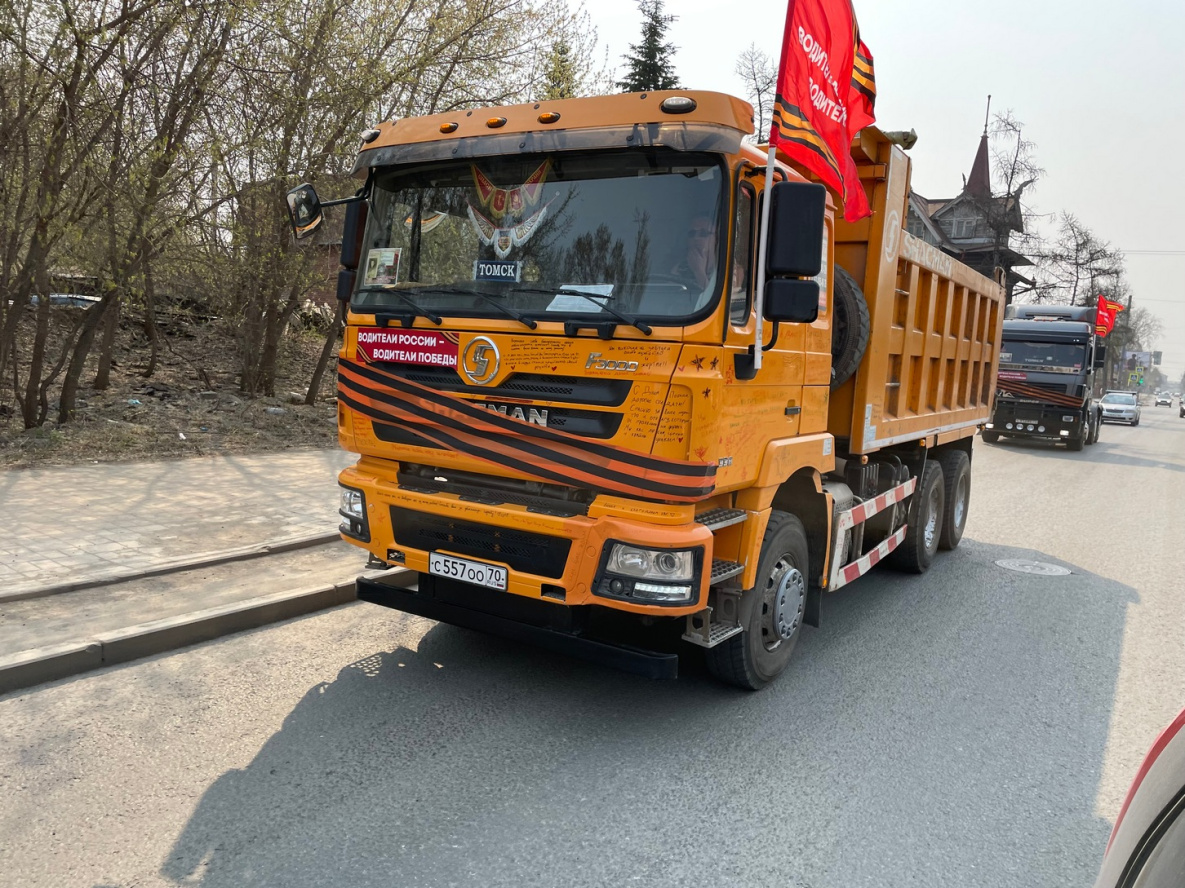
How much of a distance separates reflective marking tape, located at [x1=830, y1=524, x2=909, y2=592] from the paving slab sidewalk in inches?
160

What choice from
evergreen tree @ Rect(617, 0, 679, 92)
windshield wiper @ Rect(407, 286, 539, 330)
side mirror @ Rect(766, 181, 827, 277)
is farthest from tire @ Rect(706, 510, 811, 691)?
evergreen tree @ Rect(617, 0, 679, 92)

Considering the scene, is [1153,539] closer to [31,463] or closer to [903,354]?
[903,354]

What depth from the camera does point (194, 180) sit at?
1027 centimetres

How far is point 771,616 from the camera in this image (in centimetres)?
452

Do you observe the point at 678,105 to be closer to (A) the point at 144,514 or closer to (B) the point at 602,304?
(B) the point at 602,304

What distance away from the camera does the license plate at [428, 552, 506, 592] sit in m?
3.99

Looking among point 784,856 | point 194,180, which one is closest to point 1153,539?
point 784,856

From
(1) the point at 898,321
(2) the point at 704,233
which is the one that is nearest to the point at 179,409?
(1) the point at 898,321

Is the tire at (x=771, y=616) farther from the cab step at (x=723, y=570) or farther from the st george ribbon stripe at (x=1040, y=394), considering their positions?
the st george ribbon stripe at (x=1040, y=394)

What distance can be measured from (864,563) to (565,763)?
297 centimetres

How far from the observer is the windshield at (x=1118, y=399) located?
39062mm

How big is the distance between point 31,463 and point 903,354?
323 inches

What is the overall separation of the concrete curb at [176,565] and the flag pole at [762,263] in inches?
164

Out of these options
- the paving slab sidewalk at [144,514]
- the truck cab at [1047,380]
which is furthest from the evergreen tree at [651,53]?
the paving slab sidewalk at [144,514]
